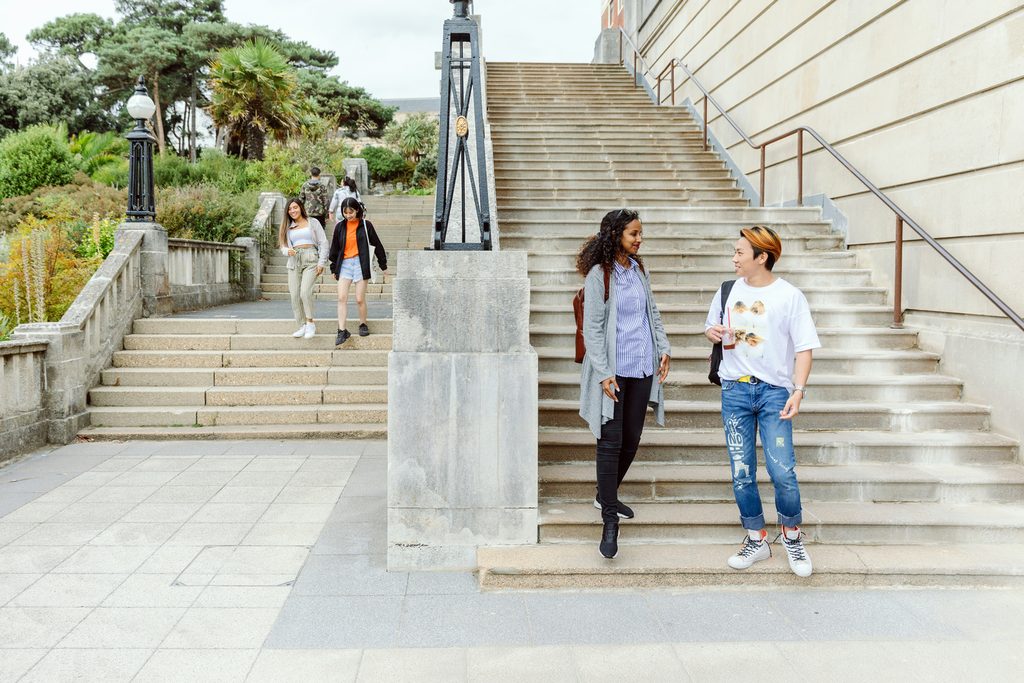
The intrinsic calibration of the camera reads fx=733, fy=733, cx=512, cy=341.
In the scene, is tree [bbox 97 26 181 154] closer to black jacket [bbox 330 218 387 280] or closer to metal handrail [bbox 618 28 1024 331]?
black jacket [bbox 330 218 387 280]

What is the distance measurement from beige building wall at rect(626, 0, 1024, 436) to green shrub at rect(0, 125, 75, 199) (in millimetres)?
18299

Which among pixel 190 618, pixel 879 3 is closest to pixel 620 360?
pixel 190 618

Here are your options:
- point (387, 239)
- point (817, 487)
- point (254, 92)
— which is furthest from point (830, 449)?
point (254, 92)

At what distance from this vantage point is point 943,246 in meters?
6.62

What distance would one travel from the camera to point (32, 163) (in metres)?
19.3

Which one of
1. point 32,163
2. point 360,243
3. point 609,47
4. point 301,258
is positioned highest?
point 609,47

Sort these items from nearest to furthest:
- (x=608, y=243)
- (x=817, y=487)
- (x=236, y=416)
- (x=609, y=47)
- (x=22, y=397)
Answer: (x=608, y=243) → (x=817, y=487) → (x=22, y=397) → (x=236, y=416) → (x=609, y=47)

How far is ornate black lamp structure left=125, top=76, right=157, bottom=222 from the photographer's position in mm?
10086

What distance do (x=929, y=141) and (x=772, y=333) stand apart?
4274mm

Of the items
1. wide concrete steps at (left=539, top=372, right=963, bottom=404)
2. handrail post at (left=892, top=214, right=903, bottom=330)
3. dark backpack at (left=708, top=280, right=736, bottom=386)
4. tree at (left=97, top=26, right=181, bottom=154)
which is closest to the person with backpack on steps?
wide concrete steps at (left=539, top=372, right=963, bottom=404)

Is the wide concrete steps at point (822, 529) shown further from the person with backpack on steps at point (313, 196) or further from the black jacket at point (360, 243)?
the person with backpack on steps at point (313, 196)

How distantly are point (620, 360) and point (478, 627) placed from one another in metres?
1.66

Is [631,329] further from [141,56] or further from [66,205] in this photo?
[141,56]

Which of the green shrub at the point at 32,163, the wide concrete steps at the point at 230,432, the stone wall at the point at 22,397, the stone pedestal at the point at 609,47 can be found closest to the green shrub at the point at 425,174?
the stone pedestal at the point at 609,47
